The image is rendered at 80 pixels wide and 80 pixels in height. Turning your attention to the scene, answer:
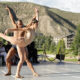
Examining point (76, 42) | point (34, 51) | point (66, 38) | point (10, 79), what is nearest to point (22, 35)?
point (10, 79)

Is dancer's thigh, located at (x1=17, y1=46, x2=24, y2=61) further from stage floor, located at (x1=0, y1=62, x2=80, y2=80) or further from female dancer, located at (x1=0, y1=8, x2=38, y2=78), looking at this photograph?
stage floor, located at (x1=0, y1=62, x2=80, y2=80)

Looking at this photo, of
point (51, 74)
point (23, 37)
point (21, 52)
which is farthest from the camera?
point (51, 74)

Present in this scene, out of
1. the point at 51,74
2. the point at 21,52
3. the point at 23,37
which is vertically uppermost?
the point at 23,37

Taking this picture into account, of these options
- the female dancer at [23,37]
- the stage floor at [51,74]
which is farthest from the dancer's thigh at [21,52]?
the stage floor at [51,74]

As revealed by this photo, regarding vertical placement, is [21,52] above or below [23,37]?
below

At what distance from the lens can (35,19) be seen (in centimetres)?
955

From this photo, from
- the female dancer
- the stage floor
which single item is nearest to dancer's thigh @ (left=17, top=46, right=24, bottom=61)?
the female dancer

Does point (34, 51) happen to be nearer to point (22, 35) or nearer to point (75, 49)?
point (22, 35)

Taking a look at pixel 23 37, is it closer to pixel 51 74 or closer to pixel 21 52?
pixel 21 52

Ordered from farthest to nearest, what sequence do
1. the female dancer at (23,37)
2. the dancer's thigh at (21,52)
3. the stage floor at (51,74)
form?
the dancer's thigh at (21,52), the female dancer at (23,37), the stage floor at (51,74)

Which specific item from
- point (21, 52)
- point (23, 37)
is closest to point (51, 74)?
point (21, 52)

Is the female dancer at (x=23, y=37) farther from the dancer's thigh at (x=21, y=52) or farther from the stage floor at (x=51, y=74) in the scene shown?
the stage floor at (x=51, y=74)

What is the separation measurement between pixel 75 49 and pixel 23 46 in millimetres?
54956

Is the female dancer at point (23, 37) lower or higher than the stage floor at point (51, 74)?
higher
